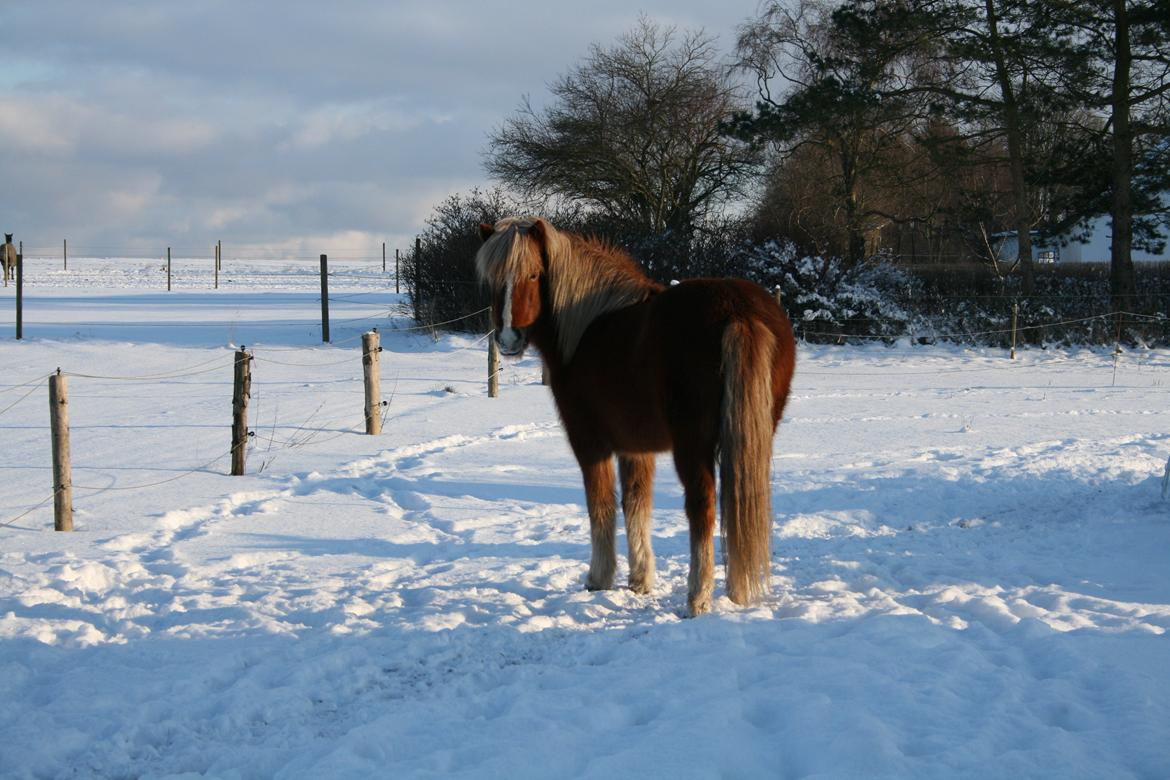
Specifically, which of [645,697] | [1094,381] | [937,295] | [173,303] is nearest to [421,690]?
[645,697]

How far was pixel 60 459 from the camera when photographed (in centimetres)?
615

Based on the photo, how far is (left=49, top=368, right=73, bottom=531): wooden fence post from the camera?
601 cm

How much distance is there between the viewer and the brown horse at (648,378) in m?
3.81

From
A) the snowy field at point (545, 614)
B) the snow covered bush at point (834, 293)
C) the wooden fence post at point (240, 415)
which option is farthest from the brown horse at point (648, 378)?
the snow covered bush at point (834, 293)

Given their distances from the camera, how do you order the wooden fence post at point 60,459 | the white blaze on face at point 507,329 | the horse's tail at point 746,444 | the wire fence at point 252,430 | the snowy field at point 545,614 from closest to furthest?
the snowy field at point 545,614 → the horse's tail at point 746,444 → the white blaze on face at point 507,329 → the wooden fence post at point 60,459 → the wire fence at point 252,430

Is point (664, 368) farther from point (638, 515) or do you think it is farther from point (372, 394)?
point (372, 394)

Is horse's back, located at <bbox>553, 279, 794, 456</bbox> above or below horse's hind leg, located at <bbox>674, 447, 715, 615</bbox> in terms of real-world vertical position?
above

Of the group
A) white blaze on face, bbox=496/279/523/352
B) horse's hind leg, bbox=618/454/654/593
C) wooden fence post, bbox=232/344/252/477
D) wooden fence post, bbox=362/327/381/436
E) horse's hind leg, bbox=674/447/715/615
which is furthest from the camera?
wooden fence post, bbox=362/327/381/436

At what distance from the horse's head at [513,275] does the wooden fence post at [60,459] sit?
11.5 feet

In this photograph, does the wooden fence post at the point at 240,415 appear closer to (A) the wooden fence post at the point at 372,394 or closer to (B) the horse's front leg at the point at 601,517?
(A) the wooden fence post at the point at 372,394

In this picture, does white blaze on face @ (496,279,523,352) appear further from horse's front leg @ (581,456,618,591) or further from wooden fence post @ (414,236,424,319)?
wooden fence post @ (414,236,424,319)

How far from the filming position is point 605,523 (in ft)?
15.3

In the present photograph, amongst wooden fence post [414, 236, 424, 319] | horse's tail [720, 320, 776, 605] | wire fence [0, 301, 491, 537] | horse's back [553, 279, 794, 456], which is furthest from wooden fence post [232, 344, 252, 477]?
wooden fence post [414, 236, 424, 319]

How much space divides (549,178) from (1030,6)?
38.5 feet
